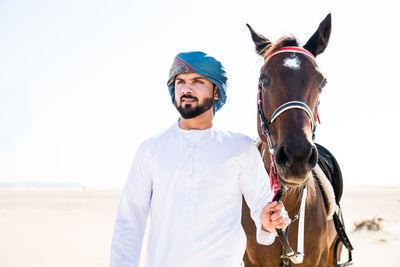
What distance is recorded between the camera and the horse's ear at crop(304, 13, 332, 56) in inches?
117

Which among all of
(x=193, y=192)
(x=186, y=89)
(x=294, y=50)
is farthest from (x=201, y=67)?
(x=294, y=50)

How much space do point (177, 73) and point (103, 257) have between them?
792 cm

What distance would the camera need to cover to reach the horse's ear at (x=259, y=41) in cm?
313

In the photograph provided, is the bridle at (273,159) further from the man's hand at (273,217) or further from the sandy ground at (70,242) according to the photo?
the sandy ground at (70,242)

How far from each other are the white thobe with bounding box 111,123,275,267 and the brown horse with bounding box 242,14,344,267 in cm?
24

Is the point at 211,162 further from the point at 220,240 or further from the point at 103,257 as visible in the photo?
the point at 103,257

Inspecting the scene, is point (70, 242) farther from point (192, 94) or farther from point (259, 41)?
point (192, 94)

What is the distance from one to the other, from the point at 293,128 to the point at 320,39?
3.95 feet

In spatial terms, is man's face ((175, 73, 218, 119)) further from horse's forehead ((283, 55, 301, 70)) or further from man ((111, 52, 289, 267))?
horse's forehead ((283, 55, 301, 70))

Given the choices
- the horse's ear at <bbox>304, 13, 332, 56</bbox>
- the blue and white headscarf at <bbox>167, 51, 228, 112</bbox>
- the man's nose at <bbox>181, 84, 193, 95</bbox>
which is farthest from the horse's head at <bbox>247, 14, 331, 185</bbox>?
the man's nose at <bbox>181, 84, 193, 95</bbox>

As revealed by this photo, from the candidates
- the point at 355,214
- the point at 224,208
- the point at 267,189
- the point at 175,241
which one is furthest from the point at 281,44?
the point at 355,214

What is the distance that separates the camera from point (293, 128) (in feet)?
7.12

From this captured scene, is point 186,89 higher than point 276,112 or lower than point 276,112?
higher

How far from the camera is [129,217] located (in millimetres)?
1957
